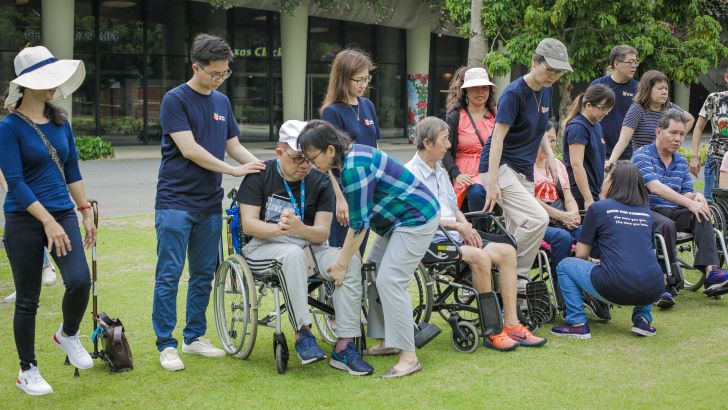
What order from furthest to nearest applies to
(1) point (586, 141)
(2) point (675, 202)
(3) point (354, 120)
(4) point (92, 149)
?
(4) point (92, 149) < (2) point (675, 202) < (1) point (586, 141) < (3) point (354, 120)

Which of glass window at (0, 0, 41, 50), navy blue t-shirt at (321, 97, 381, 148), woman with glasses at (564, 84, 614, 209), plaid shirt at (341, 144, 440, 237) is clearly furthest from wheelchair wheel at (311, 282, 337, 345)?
glass window at (0, 0, 41, 50)

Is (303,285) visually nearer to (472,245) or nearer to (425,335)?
(425,335)

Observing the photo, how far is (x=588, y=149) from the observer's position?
762cm

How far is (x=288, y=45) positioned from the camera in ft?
89.1

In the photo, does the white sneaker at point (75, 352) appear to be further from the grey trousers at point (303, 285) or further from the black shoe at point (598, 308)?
the black shoe at point (598, 308)

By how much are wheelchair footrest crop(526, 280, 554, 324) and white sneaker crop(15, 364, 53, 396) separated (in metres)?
3.26

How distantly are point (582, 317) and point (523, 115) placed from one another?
4.93 ft

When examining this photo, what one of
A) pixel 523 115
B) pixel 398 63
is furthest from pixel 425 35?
pixel 523 115

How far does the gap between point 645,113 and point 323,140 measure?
4462 millimetres

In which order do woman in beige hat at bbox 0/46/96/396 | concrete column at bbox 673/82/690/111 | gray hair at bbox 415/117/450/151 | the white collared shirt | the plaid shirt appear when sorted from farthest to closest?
concrete column at bbox 673/82/690/111 < the white collared shirt < gray hair at bbox 415/117/450/151 < the plaid shirt < woman in beige hat at bbox 0/46/96/396

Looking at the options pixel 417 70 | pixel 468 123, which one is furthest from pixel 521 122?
pixel 417 70

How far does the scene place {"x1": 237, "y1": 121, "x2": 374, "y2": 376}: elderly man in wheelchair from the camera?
18.8 ft

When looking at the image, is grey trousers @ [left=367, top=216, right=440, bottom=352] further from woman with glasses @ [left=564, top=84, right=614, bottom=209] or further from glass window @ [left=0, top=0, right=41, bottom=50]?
glass window @ [left=0, top=0, right=41, bottom=50]

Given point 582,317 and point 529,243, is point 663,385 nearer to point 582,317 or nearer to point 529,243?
point 582,317
